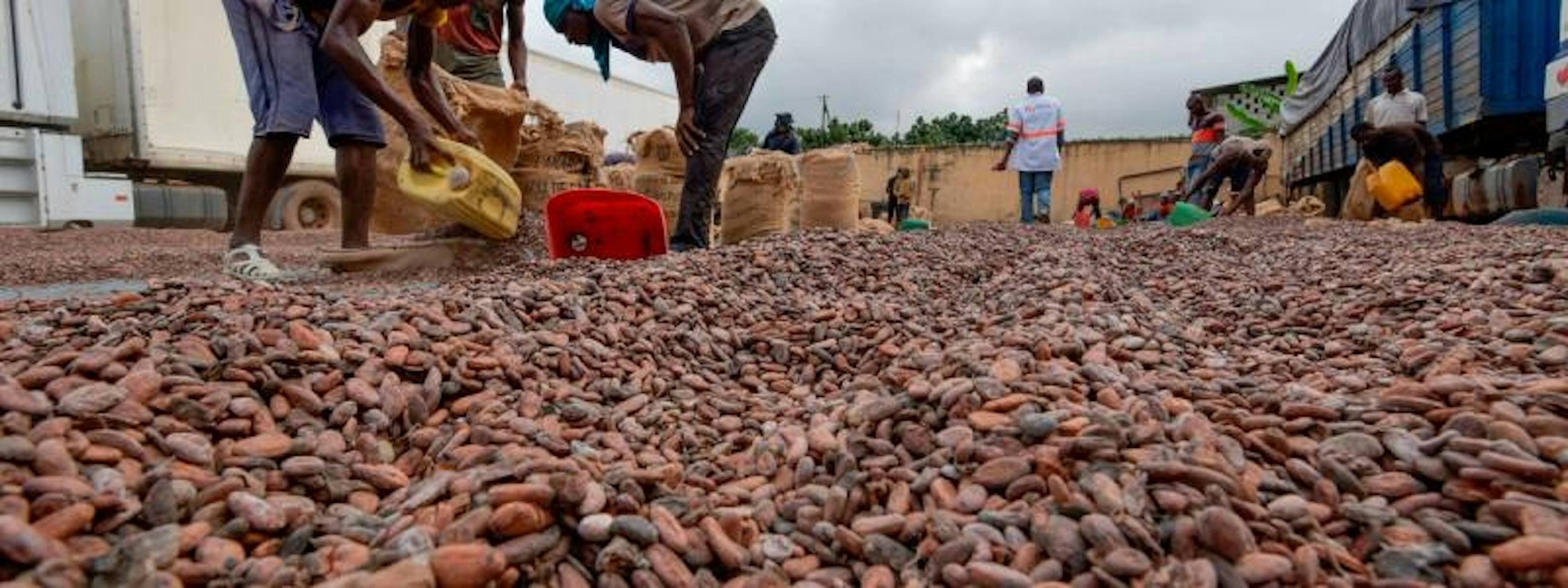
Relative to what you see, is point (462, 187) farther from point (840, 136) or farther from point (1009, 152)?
point (840, 136)

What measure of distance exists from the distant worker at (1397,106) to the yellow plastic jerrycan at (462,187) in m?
5.98

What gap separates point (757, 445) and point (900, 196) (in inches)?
453

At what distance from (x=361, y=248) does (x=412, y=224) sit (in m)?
1.24

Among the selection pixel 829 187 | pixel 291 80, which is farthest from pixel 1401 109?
pixel 291 80

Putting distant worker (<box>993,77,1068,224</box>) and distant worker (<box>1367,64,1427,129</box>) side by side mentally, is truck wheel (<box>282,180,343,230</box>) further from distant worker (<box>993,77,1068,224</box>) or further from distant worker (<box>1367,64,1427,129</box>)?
distant worker (<box>1367,64,1427,129</box>)

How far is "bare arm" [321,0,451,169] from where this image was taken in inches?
94.0

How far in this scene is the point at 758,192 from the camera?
13.9 feet

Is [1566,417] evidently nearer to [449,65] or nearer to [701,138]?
[701,138]

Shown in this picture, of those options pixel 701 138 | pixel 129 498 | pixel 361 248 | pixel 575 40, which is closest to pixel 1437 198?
pixel 701 138

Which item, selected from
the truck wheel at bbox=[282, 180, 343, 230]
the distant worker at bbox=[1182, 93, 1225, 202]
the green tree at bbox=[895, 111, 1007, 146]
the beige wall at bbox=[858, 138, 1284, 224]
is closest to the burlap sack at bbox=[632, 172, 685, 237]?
the truck wheel at bbox=[282, 180, 343, 230]

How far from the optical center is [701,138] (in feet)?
9.87

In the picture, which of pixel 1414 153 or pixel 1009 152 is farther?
pixel 1009 152

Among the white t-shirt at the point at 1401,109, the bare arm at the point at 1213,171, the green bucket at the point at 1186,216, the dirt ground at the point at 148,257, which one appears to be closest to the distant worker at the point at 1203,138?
the bare arm at the point at 1213,171

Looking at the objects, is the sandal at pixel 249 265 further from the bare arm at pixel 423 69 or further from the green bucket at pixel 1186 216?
the green bucket at pixel 1186 216
